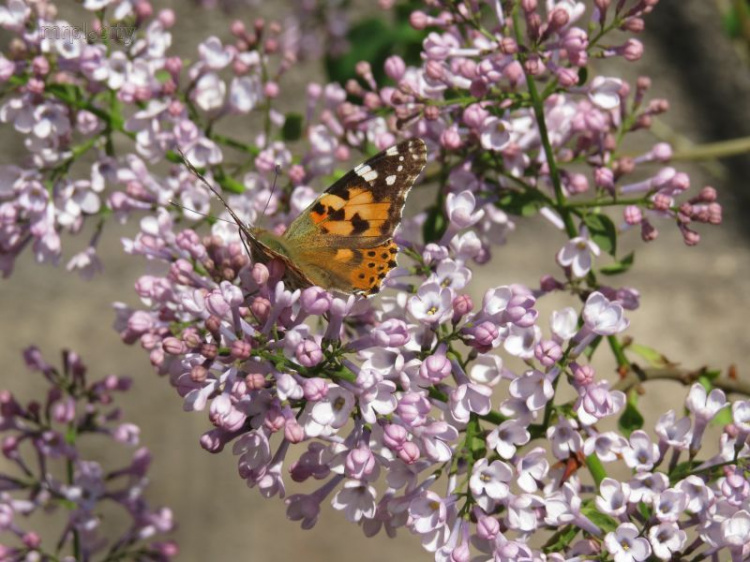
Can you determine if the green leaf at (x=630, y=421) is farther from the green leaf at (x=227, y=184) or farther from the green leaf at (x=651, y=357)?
the green leaf at (x=227, y=184)

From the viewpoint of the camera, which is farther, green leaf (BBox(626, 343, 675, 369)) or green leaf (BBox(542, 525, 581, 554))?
green leaf (BBox(626, 343, 675, 369))

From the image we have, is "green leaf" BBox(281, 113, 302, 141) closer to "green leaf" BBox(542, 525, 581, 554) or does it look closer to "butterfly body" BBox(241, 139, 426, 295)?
"butterfly body" BBox(241, 139, 426, 295)

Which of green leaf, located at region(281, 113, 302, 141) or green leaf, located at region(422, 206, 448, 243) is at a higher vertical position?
green leaf, located at region(281, 113, 302, 141)

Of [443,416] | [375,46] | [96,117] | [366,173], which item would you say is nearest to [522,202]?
[366,173]

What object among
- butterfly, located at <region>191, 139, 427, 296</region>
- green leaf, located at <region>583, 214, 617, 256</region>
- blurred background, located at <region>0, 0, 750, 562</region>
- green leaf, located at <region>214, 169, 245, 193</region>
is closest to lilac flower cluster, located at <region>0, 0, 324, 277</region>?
green leaf, located at <region>214, 169, 245, 193</region>

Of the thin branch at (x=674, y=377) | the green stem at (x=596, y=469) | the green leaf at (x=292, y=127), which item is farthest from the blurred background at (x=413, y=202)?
the green stem at (x=596, y=469)

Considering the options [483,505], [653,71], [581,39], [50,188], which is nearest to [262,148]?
[50,188]
